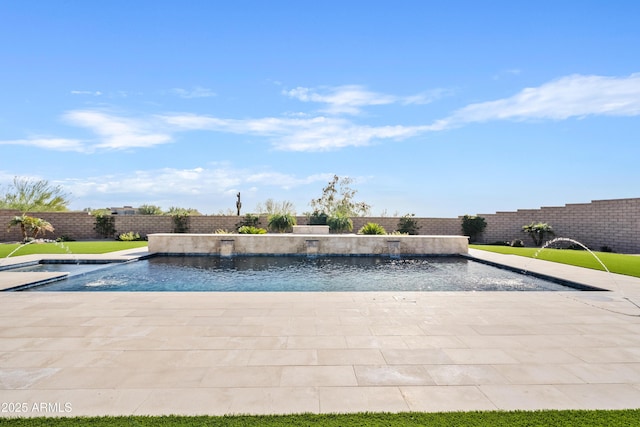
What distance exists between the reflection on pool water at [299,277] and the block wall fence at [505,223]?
9.86m

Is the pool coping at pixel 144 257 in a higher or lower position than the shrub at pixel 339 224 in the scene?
lower

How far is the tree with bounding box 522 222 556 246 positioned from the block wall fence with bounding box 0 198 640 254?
0.60 metres

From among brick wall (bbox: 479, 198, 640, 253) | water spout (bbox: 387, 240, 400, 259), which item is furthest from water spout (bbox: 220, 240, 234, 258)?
brick wall (bbox: 479, 198, 640, 253)

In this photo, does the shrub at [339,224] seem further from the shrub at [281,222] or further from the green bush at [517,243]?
the green bush at [517,243]

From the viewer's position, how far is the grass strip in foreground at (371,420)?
2.28 m

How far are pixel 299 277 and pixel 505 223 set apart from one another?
17.0 meters

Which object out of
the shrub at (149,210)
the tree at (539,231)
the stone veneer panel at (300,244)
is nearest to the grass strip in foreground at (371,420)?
the stone veneer panel at (300,244)

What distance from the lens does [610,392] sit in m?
2.79

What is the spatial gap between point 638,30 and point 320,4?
9109 mm

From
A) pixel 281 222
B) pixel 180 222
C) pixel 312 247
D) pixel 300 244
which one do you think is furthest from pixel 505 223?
pixel 180 222

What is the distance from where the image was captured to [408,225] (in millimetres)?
22047

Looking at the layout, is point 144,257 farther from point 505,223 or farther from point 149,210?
point 505,223

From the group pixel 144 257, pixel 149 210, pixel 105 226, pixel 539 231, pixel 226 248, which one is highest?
pixel 149 210

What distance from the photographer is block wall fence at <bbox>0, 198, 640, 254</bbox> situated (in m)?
15.9
